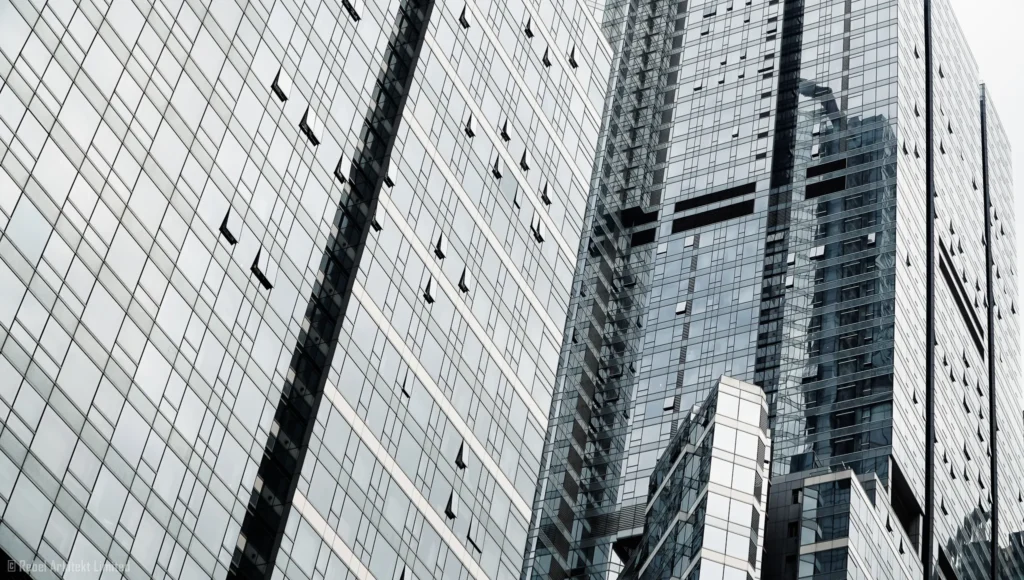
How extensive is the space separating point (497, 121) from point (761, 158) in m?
57.6

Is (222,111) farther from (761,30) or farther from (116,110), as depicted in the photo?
(761,30)

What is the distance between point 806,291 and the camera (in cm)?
11550

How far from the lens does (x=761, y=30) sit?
461ft

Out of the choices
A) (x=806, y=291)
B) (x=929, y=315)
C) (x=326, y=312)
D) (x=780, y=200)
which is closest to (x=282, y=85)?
(x=326, y=312)

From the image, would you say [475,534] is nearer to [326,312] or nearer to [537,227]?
[326,312]

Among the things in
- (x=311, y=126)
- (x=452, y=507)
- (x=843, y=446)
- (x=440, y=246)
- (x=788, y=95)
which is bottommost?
(x=452, y=507)

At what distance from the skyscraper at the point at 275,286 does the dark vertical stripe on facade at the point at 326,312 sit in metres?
0.10

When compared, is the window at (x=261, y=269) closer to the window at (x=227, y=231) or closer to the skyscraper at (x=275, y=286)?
the skyscraper at (x=275, y=286)

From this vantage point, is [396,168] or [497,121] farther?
[497,121]

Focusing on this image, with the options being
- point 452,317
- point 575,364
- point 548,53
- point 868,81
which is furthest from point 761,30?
point 452,317

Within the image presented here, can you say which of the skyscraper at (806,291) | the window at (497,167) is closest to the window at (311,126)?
the window at (497,167)

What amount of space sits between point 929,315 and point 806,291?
32.2 feet

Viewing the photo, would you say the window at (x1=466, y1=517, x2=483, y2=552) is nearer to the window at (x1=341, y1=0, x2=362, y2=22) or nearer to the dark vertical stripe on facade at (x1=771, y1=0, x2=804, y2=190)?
the window at (x1=341, y1=0, x2=362, y2=22)

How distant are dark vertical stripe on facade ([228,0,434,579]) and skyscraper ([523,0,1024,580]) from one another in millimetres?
39127
